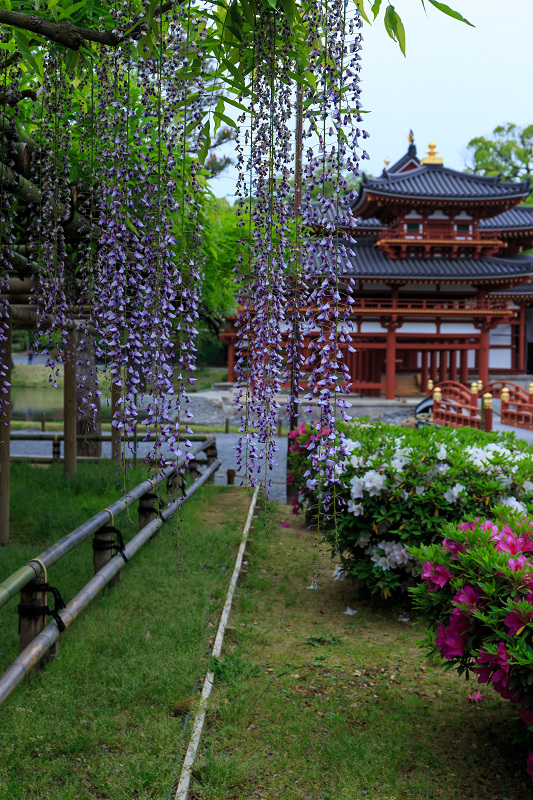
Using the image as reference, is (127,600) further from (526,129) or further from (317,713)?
(526,129)

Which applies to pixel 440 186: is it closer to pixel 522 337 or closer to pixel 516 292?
pixel 516 292

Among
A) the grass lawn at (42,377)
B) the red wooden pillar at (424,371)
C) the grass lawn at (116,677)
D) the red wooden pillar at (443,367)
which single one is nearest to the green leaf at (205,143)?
the grass lawn at (116,677)

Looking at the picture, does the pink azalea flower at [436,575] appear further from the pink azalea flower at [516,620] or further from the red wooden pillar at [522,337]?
the red wooden pillar at [522,337]

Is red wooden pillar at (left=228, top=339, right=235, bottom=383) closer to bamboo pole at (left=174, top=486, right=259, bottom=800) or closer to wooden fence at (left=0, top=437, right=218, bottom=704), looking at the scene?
bamboo pole at (left=174, top=486, right=259, bottom=800)

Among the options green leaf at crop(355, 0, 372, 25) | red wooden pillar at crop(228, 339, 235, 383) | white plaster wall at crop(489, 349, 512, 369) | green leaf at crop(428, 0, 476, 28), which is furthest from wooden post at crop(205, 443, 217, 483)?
white plaster wall at crop(489, 349, 512, 369)

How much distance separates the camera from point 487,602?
2.93 m

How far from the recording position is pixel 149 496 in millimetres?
5727

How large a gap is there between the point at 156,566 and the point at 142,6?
396 centimetres

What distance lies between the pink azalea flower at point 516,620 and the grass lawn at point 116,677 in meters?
1.36

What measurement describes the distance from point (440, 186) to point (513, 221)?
4.96 meters

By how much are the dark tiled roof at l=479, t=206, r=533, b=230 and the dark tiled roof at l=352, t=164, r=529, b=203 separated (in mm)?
2479

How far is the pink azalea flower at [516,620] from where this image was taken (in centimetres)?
267

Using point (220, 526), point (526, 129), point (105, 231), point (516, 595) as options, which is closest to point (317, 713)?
point (516, 595)

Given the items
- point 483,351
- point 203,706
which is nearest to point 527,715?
point 203,706
